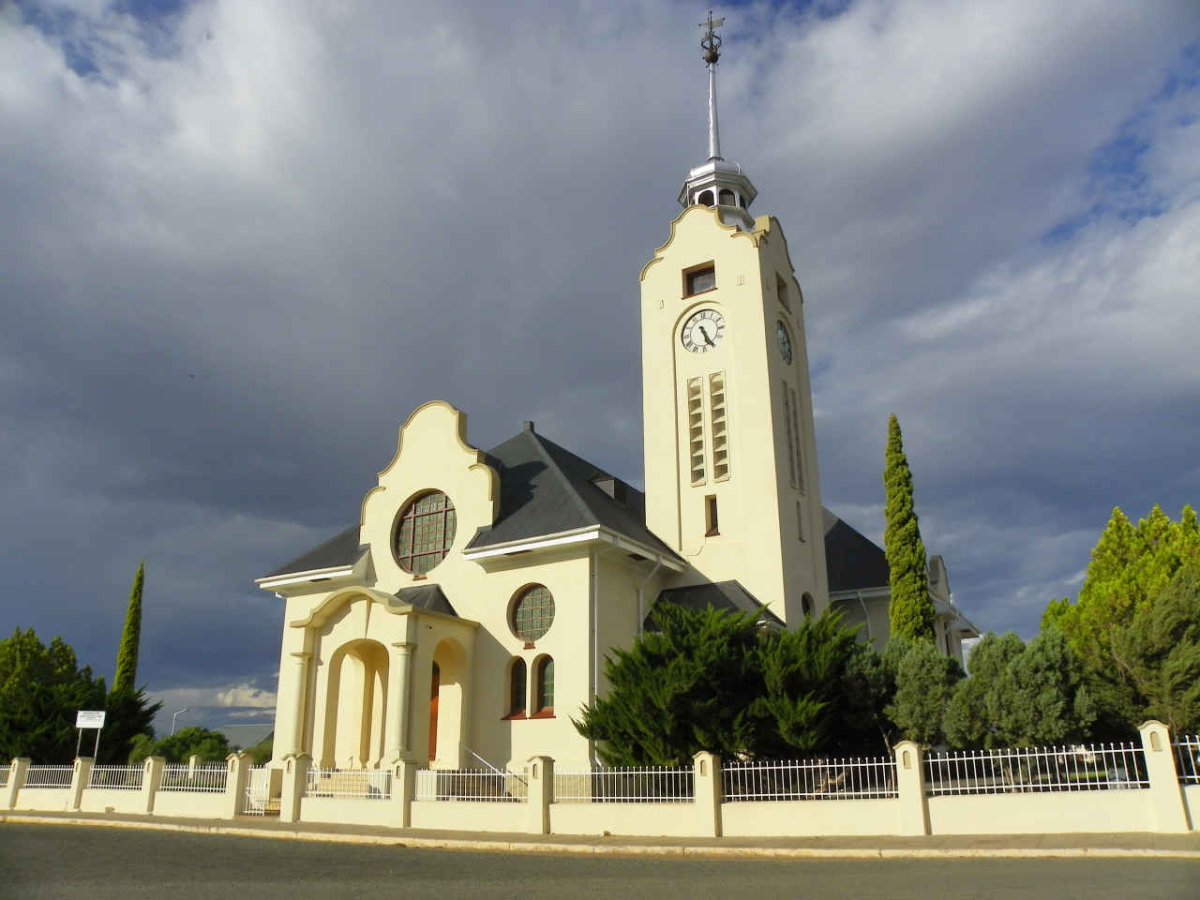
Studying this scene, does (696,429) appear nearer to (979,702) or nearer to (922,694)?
(922,694)

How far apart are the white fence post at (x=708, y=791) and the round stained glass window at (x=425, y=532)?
11569mm

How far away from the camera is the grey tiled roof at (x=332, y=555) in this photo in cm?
2702

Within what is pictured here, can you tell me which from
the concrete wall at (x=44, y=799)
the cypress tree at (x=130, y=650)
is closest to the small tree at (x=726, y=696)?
the concrete wall at (x=44, y=799)

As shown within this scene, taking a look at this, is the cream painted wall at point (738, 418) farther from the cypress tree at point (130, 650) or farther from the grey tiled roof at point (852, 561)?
the cypress tree at point (130, 650)

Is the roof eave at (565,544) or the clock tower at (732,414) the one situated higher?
the clock tower at (732,414)

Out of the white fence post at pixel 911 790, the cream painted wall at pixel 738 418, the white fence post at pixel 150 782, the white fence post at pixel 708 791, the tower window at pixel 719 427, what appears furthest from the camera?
the tower window at pixel 719 427

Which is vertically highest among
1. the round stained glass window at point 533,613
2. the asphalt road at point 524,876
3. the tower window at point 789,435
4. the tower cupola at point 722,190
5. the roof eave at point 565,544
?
the tower cupola at point 722,190

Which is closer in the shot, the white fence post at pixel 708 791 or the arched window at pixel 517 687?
the white fence post at pixel 708 791

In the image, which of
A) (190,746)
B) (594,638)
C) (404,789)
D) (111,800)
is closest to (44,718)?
(111,800)

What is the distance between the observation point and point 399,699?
21.1 m

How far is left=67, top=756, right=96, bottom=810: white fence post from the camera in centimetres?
2298

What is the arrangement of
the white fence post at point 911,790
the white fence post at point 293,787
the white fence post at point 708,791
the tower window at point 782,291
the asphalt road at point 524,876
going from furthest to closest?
the tower window at point 782,291 → the white fence post at point 293,787 → the white fence post at point 708,791 → the white fence post at point 911,790 → the asphalt road at point 524,876

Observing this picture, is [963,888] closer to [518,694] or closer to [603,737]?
[603,737]

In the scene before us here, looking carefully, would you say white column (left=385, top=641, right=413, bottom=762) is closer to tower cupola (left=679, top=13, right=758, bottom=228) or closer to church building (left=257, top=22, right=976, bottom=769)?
church building (left=257, top=22, right=976, bottom=769)
